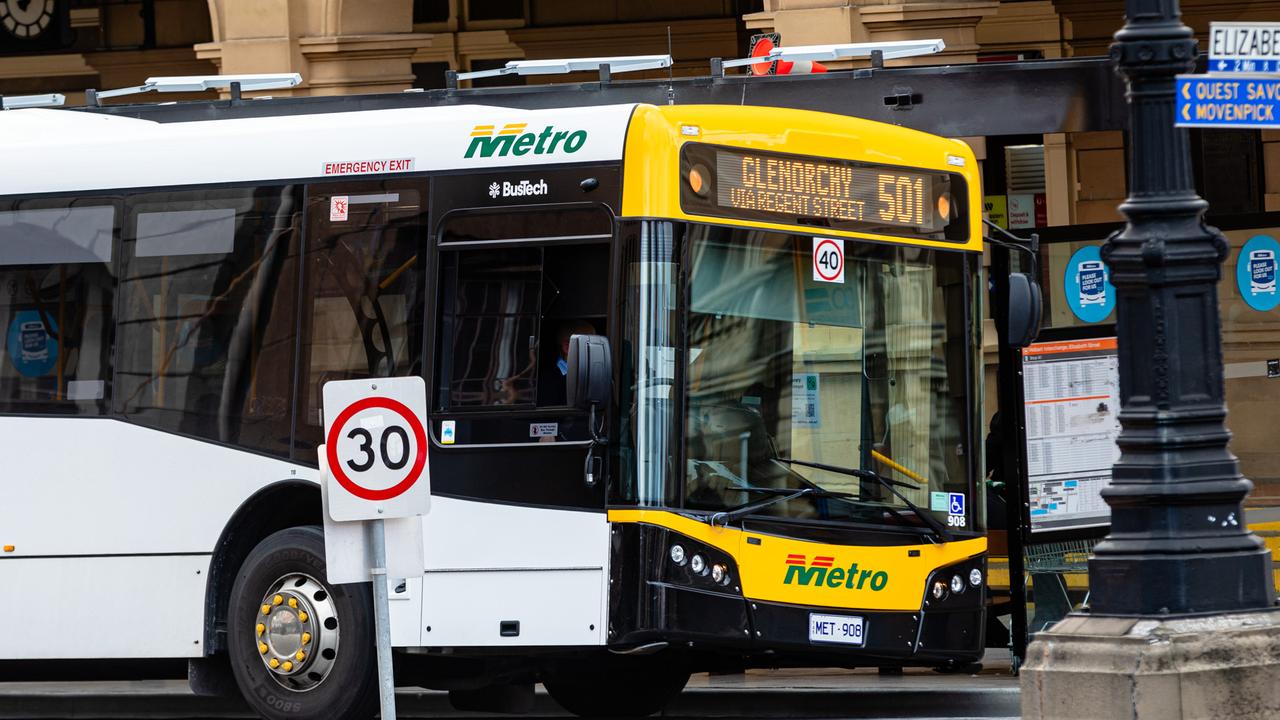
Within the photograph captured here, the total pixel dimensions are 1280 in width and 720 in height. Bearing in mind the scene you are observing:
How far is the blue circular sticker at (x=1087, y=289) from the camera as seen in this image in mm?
14297

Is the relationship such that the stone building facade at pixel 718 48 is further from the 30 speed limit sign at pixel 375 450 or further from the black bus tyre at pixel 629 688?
the 30 speed limit sign at pixel 375 450

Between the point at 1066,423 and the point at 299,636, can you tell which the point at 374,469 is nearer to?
the point at 299,636

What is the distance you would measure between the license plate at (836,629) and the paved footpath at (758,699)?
1.82 meters

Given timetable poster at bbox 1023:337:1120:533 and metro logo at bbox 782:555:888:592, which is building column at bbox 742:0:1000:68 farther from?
metro logo at bbox 782:555:888:592

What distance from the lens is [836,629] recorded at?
34.1 feet

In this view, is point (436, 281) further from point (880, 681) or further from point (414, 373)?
point (880, 681)

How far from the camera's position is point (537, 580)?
10367 mm

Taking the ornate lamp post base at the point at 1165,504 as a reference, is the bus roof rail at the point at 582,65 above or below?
above

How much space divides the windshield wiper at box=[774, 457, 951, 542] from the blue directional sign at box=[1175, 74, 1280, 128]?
2.47m

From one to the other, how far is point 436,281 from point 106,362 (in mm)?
2043

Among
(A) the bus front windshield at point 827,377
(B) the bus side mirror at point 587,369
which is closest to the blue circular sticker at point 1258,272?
(A) the bus front windshield at point 827,377

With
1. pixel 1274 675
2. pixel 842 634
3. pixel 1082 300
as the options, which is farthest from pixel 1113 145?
pixel 1274 675

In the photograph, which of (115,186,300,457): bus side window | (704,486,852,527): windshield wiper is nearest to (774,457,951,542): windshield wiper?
(704,486,852,527): windshield wiper

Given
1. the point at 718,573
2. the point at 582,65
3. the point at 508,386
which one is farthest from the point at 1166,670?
the point at 582,65
